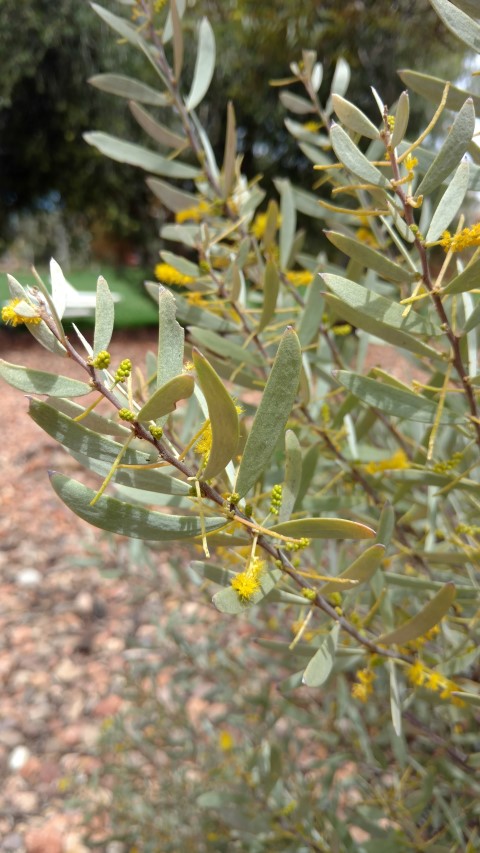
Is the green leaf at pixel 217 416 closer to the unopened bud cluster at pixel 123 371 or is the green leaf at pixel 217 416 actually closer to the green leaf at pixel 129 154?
the unopened bud cluster at pixel 123 371

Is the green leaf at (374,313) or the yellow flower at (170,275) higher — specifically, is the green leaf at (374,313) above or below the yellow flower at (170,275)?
above

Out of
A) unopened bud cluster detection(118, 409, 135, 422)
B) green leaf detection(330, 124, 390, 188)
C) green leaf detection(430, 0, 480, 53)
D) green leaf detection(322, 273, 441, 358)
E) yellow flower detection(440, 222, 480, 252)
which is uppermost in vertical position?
green leaf detection(430, 0, 480, 53)

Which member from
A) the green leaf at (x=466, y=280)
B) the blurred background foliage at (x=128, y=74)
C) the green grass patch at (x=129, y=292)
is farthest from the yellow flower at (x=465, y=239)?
the green grass patch at (x=129, y=292)

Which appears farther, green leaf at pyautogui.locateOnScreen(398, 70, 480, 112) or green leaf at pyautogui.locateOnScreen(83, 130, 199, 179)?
green leaf at pyautogui.locateOnScreen(83, 130, 199, 179)

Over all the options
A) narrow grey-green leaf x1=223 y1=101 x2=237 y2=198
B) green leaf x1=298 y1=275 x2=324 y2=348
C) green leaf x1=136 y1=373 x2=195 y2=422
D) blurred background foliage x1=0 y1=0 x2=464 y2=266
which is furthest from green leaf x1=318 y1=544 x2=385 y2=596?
blurred background foliage x1=0 y1=0 x2=464 y2=266

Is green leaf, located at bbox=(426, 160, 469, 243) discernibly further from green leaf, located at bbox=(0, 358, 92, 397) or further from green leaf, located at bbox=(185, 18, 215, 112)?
green leaf, located at bbox=(185, 18, 215, 112)

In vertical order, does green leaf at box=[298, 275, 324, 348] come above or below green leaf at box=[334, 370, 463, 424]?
below
